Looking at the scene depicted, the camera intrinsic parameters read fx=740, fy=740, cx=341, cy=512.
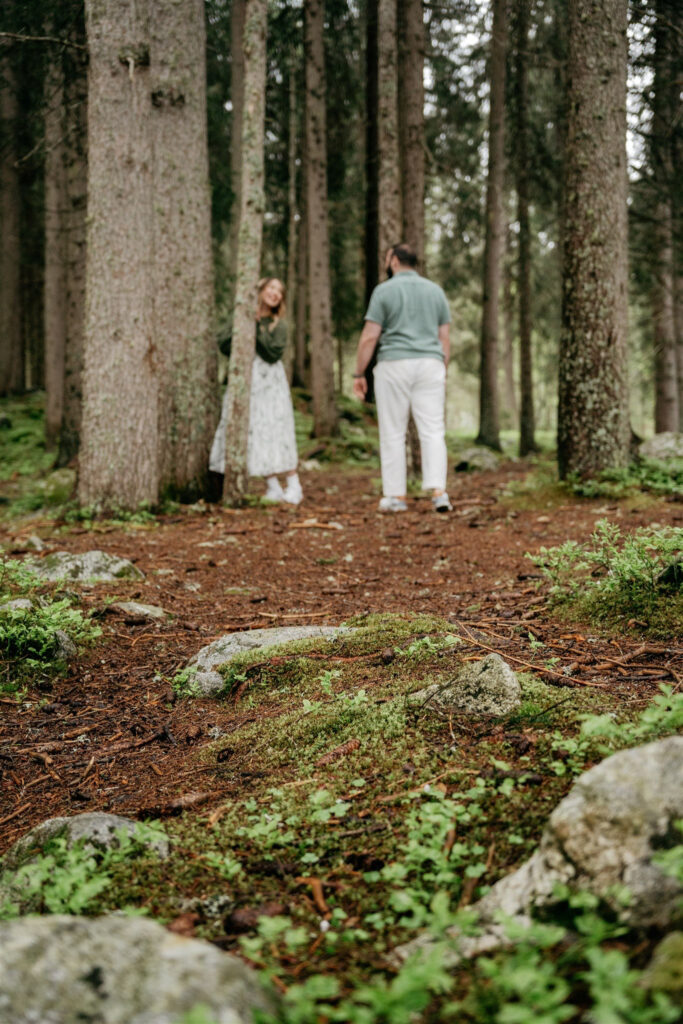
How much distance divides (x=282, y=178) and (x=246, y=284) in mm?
12826

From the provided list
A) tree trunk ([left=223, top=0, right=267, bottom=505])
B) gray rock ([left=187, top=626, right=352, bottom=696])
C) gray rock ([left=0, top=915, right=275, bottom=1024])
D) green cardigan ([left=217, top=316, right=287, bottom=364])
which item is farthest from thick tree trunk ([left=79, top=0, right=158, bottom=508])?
gray rock ([left=0, top=915, right=275, bottom=1024])

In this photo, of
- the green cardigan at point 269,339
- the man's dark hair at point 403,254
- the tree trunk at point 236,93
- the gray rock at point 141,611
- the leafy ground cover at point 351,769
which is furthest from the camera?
the tree trunk at point 236,93

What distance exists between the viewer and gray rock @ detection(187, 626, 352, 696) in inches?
140

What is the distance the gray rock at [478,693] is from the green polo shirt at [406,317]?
536 centimetres

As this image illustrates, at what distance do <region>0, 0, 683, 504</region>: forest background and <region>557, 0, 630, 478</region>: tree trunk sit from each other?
0.11 ft

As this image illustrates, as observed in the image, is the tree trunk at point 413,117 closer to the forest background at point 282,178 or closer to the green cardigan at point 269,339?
the forest background at point 282,178

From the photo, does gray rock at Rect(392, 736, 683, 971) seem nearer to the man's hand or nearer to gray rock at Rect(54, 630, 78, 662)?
gray rock at Rect(54, 630, 78, 662)

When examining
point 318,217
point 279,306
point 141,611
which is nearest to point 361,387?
point 279,306

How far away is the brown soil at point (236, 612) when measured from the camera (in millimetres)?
2863

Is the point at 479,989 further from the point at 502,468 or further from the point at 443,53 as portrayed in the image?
the point at 443,53

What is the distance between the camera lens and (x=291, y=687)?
3355 mm

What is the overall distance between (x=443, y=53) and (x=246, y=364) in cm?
1166

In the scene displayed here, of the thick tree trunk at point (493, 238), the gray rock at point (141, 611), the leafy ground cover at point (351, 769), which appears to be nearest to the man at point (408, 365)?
the leafy ground cover at point (351, 769)

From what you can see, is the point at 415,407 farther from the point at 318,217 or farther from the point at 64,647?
the point at 318,217
